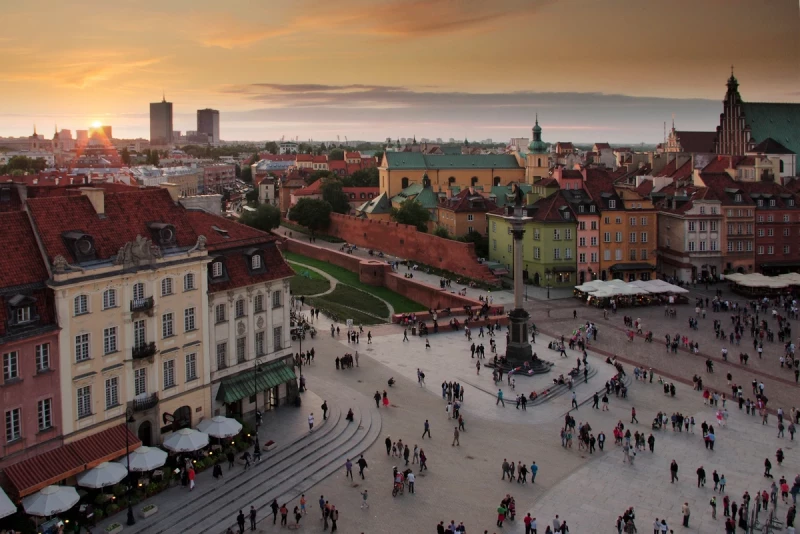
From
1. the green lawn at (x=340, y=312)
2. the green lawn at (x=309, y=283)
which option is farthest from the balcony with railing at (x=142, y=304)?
the green lawn at (x=309, y=283)

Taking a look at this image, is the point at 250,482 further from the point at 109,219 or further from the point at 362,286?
A: the point at 362,286

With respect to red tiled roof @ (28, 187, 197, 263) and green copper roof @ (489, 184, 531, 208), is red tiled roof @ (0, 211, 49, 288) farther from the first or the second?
green copper roof @ (489, 184, 531, 208)

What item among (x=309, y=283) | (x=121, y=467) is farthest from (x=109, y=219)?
(x=309, y=283)

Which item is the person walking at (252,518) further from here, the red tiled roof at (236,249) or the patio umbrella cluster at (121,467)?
the red tiled roof at (236,249)

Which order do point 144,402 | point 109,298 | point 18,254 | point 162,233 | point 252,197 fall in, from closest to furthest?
1. point 18,254
2. point 109,298
3. point 144,402
4. point 162,233
5. point 252,197

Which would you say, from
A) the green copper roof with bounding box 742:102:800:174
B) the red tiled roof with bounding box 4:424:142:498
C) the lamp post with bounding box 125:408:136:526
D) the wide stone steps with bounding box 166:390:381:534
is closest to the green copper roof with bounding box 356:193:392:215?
the green copper roof with bounding box 742:102:800:174

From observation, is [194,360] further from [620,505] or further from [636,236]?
[636,236]
